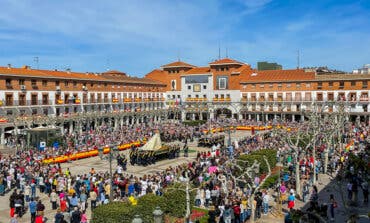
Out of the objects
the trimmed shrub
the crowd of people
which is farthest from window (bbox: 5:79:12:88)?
the trimmed shrub

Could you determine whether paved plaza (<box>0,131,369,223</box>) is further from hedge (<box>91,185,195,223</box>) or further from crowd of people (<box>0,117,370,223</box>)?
hedge (<box>91,185,195,223</box>)

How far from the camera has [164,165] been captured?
3095cm

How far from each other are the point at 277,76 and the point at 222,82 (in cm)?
1161

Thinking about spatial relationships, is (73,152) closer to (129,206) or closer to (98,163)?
(98,163)

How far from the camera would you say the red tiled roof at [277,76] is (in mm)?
66125

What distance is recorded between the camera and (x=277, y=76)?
2741 inches

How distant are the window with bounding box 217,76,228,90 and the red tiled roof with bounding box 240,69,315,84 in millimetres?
3676

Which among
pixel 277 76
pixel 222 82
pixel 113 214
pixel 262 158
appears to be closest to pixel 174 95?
pixel 222 82

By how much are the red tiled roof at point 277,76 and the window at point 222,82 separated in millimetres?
3676

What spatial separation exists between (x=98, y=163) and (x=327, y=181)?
19240 mm

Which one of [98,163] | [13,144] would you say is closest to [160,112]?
[13,144]

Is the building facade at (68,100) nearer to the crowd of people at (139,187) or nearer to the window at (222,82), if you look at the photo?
the window at (222,82)

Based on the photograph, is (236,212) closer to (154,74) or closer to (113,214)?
(113,214)

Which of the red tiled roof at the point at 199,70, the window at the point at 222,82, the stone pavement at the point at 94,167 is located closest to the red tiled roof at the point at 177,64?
the red tiled roof at the point at 199,70
